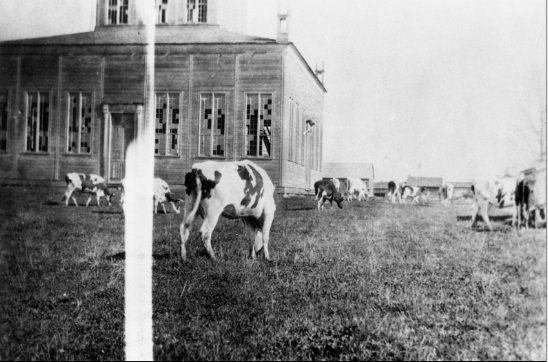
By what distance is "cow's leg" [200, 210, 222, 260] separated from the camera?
347 cm

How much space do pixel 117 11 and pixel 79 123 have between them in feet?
Result: 2.96

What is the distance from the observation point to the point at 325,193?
12.0 feet

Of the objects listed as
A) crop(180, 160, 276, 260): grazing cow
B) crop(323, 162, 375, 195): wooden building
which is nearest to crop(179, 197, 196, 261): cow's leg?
crop(180, 160, 276, 260): grazing cow

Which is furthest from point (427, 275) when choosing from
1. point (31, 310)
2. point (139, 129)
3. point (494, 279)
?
point (31, 310)

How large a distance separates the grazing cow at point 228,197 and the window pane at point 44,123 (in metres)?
1.15

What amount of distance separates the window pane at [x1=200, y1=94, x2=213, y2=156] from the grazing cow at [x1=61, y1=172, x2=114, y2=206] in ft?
2.39

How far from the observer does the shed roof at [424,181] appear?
10.8 feet

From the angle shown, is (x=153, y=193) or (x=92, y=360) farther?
(x=153, y=193)

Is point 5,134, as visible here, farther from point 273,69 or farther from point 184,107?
point 273,69

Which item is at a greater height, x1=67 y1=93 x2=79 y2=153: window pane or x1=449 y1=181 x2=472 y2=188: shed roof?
x1=67 y1=93 x2=79 y2=153: window pane

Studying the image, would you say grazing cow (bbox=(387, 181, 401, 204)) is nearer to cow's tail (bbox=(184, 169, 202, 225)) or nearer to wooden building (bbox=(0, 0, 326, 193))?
wooden building (bbox=(0, 0, 326, 193))

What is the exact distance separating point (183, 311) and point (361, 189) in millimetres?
1475

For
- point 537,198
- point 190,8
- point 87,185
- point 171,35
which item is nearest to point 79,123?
point 87,185

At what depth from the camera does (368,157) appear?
3.45 m
